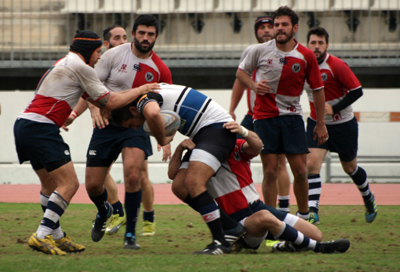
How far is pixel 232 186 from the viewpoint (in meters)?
5.92

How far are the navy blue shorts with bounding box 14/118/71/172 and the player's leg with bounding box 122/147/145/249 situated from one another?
2.52 feet

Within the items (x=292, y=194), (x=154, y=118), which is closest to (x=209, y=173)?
(x=154, y=118)

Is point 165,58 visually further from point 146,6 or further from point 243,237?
point 243,237

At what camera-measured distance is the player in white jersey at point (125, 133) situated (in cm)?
668

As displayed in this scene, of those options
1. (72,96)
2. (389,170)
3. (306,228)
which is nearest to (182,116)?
(72,96)

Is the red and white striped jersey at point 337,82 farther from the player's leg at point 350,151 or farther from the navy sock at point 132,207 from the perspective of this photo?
the navy sock at point 132,207

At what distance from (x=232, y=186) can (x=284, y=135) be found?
1.65m

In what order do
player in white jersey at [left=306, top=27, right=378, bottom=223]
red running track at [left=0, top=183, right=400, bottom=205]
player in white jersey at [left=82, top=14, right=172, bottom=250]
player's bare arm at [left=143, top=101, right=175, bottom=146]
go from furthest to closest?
1. red running track at [left=0, top=183, right=400, bottom=205]
2. player in white jersey at [left=306, top=27, right=378, bottom=223]
3. player in white jersey at [left=82, top=14, right=172, bottom=250]
4. player's bare arm at [left=143, top=101, right=175, bottom=146]

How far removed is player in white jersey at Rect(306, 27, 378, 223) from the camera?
328 inches

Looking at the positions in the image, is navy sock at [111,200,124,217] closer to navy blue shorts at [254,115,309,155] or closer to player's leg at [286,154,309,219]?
navy blue shorts at [254,115,309,155]

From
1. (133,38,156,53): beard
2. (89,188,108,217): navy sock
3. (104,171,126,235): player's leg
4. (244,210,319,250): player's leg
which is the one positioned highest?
(133,38,156,53): beard

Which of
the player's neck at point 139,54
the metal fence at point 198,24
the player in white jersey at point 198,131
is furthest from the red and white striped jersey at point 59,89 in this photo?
the metal fence at point 198,24

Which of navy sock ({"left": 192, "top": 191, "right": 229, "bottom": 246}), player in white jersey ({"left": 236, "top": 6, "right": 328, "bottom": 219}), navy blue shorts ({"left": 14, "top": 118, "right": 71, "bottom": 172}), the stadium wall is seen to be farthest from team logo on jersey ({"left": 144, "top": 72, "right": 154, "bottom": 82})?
the stadium wall

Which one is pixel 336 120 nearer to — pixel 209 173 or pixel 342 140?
pixel 342 140
